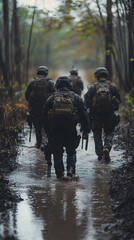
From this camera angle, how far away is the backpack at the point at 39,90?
866 centimetres

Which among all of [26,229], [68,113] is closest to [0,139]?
[68,113]

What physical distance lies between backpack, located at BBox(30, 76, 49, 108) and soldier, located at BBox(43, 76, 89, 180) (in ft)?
7.37

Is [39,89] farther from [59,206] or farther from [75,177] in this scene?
[59,206]

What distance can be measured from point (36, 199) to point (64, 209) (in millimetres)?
559

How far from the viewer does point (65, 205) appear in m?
5.16

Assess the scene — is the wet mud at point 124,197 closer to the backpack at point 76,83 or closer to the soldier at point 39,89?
the soldier at point 39,89

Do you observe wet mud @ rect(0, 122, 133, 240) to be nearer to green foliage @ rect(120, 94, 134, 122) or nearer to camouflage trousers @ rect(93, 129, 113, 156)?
camouflage trousers @ rect(93, 129, 113, 156)

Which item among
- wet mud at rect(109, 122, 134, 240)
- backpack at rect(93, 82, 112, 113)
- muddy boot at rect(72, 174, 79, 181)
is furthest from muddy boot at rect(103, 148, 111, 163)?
muddy boot at rect(72, 174, 79, 181)

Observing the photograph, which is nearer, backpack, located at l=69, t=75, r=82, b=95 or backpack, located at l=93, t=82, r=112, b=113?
backpack, located at l=93, t=82, r=112, b=113

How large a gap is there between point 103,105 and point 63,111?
5.54 feet

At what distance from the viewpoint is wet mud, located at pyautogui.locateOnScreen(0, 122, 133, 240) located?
4.25 m

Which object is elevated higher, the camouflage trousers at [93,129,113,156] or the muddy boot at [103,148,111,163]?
the camouflage trousers at [93,129,113,156]

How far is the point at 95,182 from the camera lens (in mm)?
6383

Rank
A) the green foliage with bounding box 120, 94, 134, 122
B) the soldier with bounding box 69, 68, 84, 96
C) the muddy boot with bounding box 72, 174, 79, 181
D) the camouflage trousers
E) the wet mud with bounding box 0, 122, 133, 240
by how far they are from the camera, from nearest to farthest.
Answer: the wet mud with bounding box 0, 122, 133, 240 < the muddy boot with bounding box 72, 174, 79, 181 < the camouflage trousers < the green foliage with bounding box 120, 94, 134, 122 < the soldier with bounding box 69, 68, 84, 96
